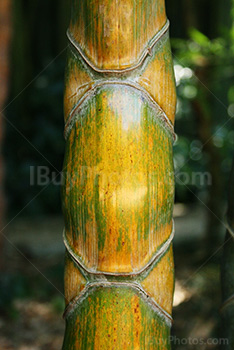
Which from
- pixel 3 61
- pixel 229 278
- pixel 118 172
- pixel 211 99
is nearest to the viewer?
pixel 118 172

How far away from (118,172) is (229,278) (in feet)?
1.00

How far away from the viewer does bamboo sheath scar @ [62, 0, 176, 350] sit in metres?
0.68

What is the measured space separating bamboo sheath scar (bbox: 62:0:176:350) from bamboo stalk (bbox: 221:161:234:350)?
14cm

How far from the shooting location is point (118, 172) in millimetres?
676

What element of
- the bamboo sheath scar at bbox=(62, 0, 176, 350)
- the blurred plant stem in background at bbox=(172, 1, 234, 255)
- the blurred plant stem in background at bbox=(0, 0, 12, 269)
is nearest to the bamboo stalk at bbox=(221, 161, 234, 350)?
the bamboo sheath scar at bbox=(62, 0, 176, 350)

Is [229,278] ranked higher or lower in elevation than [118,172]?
lower

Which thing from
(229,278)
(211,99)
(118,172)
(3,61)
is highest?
(3,61)

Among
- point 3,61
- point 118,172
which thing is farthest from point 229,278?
point 3,61

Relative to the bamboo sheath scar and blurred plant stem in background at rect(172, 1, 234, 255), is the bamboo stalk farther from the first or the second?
blurred plant stem in background at rect(172, 1, 234, 255)

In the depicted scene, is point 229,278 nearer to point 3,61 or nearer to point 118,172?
point 118,172

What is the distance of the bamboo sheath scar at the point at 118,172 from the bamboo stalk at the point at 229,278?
14cm

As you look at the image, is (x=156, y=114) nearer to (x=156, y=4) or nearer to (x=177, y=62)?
(x=156, y=4)

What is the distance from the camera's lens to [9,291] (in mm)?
2518

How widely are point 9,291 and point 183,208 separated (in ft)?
8.47
